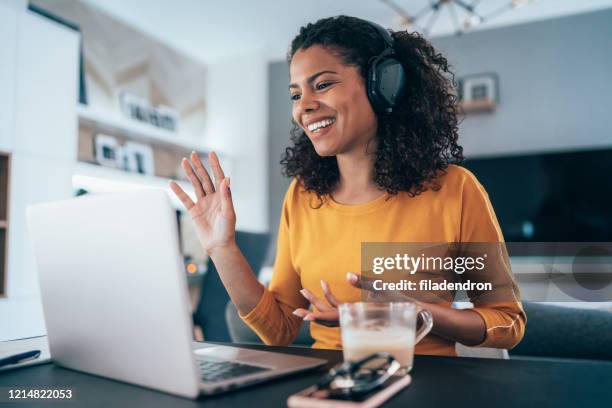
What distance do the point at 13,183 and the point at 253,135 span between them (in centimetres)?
234

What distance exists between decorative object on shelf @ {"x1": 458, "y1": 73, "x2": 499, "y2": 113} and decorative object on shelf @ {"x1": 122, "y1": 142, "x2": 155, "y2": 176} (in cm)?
236

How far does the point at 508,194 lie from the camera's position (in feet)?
12.6

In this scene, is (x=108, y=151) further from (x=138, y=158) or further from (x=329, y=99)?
(x=329, y=99)

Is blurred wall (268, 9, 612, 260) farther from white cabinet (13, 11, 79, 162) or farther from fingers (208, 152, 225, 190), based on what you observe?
fingers (208, 152, 225, 190)

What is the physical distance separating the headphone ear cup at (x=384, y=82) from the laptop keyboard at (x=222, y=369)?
68 centimetres

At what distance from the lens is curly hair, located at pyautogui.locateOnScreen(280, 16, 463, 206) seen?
1137 mm

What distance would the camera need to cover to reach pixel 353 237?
1112 millimetres

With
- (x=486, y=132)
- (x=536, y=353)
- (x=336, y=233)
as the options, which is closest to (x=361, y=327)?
(x=336, y=233)

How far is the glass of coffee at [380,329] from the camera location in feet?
2.01

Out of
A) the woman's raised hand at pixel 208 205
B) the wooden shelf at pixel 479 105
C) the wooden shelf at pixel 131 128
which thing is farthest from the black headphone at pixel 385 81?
the wooden shelf at pixel 479 105

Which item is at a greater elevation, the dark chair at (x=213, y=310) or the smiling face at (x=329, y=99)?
the smiling face at (x=329, y=99)

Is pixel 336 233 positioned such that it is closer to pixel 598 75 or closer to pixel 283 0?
pixel 283 0

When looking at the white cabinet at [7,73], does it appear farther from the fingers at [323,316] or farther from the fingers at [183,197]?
the fingers at [323,316]

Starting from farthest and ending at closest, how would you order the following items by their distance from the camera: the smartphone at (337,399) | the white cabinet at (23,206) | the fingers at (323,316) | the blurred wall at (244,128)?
the blurred wall at (244,128)
the white cabinet at (23,206)
the fingers at (323,316)
the smartphone at (337,399)
